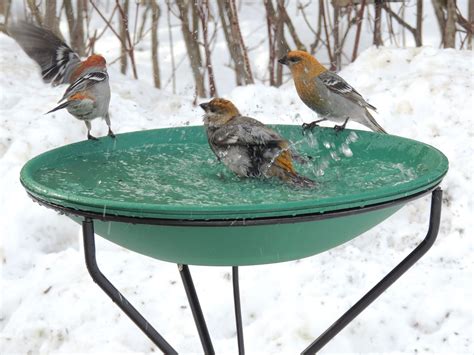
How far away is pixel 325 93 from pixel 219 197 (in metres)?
1.80

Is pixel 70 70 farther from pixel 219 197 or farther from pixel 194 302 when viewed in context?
pixel 219 197

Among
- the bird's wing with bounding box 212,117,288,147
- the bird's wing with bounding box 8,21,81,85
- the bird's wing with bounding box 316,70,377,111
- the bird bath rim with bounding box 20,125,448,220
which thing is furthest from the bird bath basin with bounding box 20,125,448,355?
the bird's wing with bounding box 8,21,81,85

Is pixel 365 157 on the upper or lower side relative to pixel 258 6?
upper

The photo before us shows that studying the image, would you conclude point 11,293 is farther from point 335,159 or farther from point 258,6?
point 258,6

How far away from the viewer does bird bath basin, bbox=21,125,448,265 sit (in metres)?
2.24

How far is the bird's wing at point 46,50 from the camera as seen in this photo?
406cm

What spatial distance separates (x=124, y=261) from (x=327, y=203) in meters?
2.60

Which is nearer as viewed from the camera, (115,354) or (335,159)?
(335,159)

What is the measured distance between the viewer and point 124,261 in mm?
4621

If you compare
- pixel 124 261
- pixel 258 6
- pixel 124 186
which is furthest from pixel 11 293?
pixel 258 6

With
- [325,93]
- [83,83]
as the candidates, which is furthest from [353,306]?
[83,83]

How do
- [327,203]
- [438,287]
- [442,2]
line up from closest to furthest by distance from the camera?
[327,203], [438,287], [442,2]

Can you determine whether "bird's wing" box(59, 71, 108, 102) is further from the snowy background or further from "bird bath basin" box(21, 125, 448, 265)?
the snowy background

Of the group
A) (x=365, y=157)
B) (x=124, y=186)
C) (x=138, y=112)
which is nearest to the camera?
(x=124, y=186)
